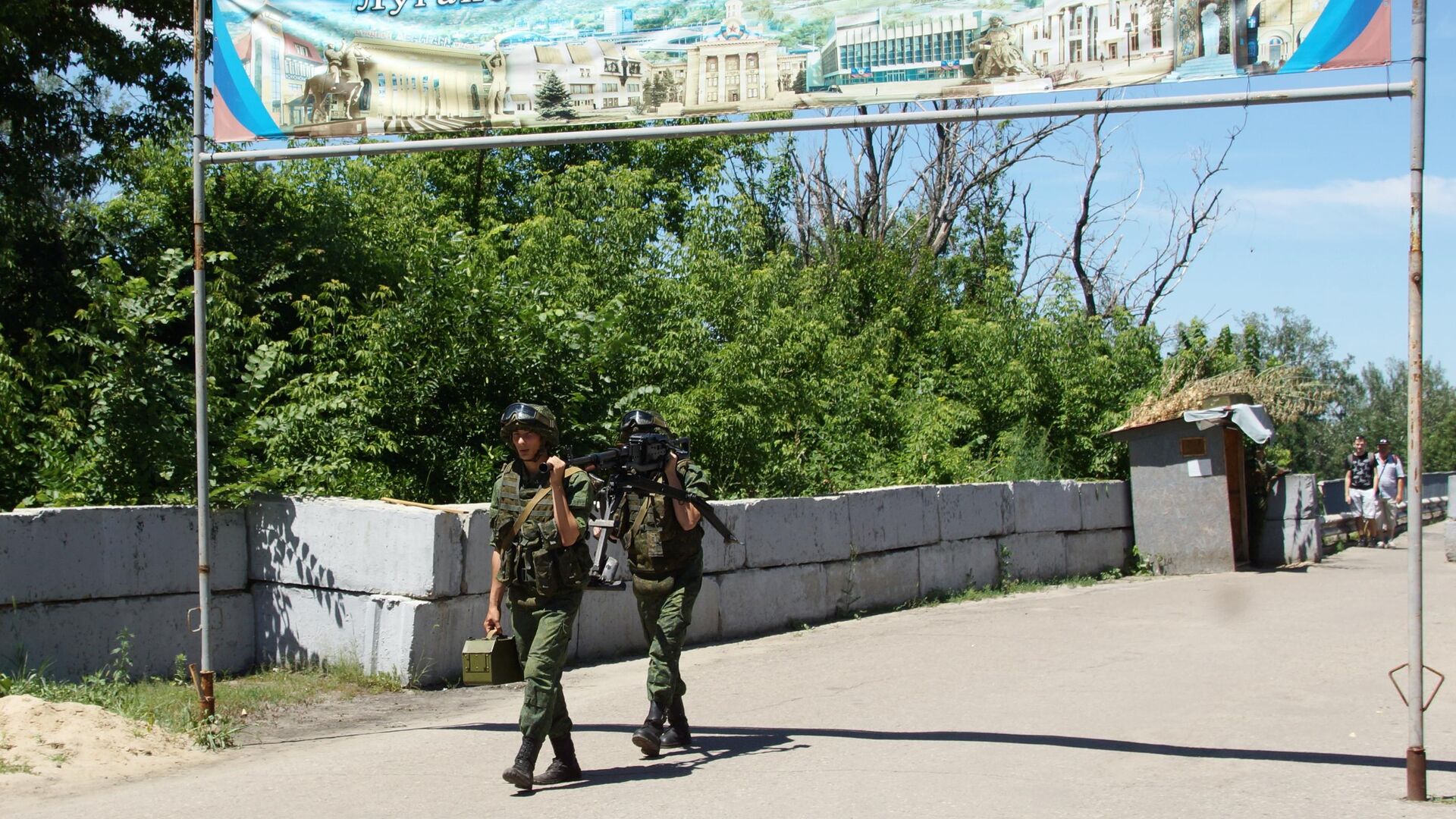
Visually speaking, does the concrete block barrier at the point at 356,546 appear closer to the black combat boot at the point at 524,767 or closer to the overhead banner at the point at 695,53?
the overhead banner at the point at 695,53

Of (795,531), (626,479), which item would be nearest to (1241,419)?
(795,531)

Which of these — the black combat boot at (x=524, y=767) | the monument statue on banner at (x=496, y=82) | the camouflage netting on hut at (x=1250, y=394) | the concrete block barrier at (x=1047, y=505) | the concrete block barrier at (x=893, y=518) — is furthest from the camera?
the camouflage netting on hut at (x=1250, y=394)

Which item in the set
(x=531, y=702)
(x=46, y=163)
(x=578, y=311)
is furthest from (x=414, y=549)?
(x=46, y=163)

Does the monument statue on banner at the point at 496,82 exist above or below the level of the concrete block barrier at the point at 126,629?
above

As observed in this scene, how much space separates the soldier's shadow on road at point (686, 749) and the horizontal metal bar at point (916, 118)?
3.18m

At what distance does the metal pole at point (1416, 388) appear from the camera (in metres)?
5.93

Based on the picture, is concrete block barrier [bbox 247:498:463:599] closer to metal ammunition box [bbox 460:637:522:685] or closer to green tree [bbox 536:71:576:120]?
metal ammunition box [bbox 460:637:522:685]

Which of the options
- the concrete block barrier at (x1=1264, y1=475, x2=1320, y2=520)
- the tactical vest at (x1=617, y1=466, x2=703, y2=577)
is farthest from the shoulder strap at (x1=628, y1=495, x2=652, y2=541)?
the concrete block barrier at (x1=1264, y1=475, x2=1320, y2=520)

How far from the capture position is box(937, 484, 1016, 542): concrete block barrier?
14586mm

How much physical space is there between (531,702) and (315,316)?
7901mm

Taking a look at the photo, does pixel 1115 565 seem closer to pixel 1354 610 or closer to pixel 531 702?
pixel 1354 610

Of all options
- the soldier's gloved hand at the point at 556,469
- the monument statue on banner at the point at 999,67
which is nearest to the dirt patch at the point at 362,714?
the soldier's gloved hand at the point at 556,469

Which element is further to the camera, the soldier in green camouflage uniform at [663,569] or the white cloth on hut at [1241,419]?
the white cloth on hut at [1241,419]

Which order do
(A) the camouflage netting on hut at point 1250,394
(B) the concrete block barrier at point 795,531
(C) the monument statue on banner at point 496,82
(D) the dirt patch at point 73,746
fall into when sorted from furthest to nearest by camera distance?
(A) the camouflage netting on hut at point 1250,394, (B) the concrete block barrier at point 795,531, (C) the monument statue on banner at point 496,82, (D) the dirt patch at point 73,746
